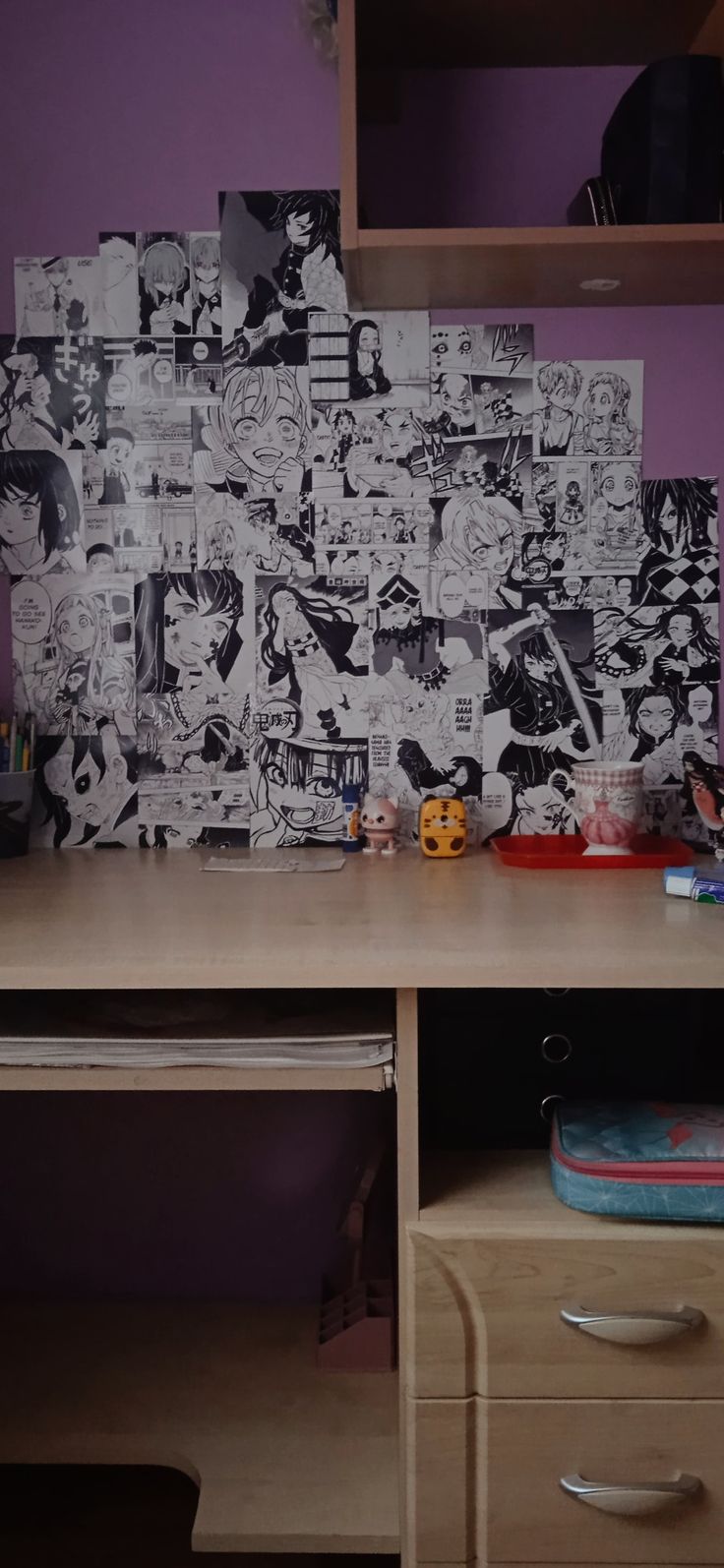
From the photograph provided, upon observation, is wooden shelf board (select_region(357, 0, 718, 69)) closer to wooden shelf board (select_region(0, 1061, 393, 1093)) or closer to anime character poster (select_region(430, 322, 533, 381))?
anime character poster (select_region(430, 322, 533, 381))

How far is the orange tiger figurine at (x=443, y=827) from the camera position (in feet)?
5.16

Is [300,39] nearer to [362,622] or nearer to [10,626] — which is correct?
[362,622]

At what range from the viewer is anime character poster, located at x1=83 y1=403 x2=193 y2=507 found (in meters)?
1.66

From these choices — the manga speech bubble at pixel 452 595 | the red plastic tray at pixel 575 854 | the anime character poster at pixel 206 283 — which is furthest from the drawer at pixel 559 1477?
the anime character poster at pixel 206 283

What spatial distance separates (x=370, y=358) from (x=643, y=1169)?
44.2 inches

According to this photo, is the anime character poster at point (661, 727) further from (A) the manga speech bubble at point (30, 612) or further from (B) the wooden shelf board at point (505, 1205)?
(A) the manga speech bubble at point (30, 612)

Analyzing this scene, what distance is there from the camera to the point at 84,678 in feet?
5.58

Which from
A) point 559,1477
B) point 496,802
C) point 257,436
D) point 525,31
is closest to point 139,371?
point 257,436

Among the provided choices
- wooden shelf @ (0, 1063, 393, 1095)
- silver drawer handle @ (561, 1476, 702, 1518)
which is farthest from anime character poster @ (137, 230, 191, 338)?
silver drawer handle @ (561, 1476, 702, 1518)

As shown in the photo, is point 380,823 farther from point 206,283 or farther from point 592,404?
point 206,283

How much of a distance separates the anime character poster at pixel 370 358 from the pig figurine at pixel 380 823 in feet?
1.83

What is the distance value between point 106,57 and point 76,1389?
5.76 feet

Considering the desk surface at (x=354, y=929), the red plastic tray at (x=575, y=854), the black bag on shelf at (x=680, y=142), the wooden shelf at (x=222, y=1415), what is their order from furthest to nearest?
the red plastic tray at (x=575, y=854) → the black bag on shelf at (x=680, y=142) → the wooden shelf at (x=222, y=1415) → the desk surface at (x=354, y=929)

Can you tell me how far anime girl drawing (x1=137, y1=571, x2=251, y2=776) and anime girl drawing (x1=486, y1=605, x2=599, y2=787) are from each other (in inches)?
14.4
